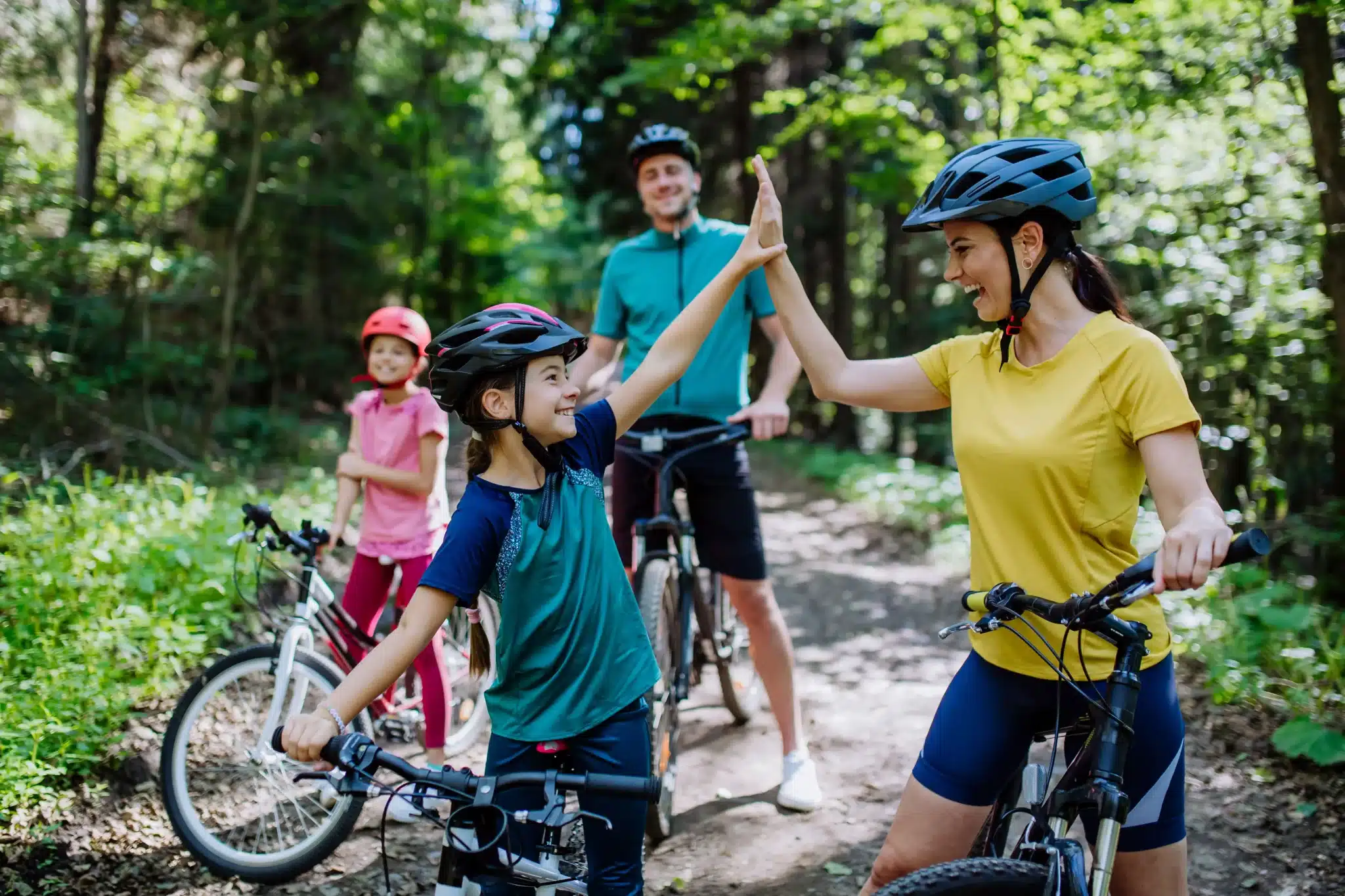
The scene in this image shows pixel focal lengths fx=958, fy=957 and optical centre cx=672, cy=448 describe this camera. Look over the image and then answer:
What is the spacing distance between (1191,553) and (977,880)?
77 cm

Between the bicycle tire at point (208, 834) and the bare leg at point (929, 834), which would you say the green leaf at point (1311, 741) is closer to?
the bare leg at point (929, 834)

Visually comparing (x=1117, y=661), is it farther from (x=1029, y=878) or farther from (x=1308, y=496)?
(x=1308, y=496)

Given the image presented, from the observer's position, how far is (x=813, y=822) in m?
4.20

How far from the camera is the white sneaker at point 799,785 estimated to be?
425 cm

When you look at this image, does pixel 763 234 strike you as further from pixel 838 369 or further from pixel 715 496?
pixel 715 496

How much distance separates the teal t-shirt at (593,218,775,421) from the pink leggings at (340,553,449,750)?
4.44 feet

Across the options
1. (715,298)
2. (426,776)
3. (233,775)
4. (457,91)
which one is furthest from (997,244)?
(457,91)

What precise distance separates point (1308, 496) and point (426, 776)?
7351mm

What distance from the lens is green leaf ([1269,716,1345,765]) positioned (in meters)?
4.37

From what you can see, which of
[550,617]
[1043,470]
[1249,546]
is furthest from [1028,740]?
[550,617]

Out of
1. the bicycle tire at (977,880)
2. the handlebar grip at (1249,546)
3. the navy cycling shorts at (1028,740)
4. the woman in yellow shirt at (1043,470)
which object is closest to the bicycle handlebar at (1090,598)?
the handlebar grip at (1249,546)

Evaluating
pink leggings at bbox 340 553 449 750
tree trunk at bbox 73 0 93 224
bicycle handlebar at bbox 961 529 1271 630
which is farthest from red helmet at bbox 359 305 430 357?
tree trunk at bbox 73 0 93 224

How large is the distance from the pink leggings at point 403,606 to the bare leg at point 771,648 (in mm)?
1308

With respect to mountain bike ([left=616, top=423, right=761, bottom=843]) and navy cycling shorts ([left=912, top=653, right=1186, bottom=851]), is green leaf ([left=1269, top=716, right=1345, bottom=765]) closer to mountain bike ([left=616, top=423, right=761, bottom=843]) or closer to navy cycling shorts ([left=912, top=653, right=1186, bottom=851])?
mountain bike ([left=616, top=423, right=761, bottom=843])
